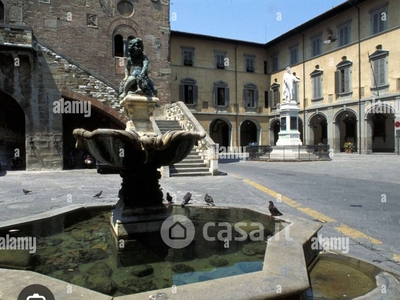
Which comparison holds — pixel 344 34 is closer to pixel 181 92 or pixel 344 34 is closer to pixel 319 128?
pixel 319 128

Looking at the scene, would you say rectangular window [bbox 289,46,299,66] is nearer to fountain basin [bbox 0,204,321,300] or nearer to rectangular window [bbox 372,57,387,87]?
rectangular window [bbox 372,57,387,87]

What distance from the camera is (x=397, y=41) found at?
2362 cm

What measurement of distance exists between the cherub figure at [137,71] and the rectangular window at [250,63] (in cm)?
2713

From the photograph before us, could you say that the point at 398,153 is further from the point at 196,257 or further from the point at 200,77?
the point at 196,257

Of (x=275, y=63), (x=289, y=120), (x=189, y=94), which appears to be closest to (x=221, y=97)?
(x=189, y=94)

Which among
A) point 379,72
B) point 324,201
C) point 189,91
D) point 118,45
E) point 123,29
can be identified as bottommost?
point 324,201

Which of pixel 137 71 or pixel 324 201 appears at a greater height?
pixel 137 71

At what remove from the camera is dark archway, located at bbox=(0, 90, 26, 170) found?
17234mm

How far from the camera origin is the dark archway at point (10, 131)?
17.2 metres

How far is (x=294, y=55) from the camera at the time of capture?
33375 mm

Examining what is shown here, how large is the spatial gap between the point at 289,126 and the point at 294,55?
47.6 feet

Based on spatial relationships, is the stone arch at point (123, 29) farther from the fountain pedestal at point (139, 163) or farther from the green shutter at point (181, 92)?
the fountain pedestal at point (139, 163)

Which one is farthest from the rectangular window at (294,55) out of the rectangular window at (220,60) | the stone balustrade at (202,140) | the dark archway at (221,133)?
the stone balustrade at (202,140)

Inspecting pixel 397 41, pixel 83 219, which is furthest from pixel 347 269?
pixel 397 41
